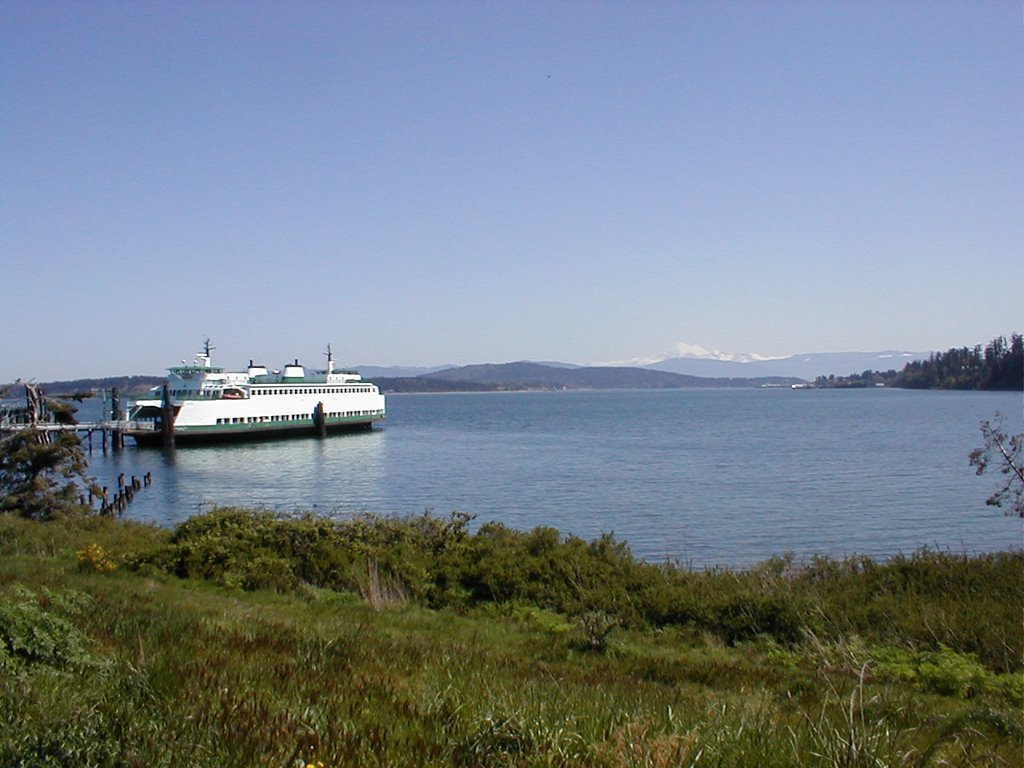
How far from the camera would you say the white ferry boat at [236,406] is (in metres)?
70.6

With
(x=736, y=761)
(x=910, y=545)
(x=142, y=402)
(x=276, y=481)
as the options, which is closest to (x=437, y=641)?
(x=736, y=761)

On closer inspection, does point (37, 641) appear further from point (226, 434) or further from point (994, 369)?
point (994, 369)

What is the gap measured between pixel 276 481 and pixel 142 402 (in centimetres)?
3028

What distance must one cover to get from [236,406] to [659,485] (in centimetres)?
4534

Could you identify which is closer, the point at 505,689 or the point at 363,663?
the point at 505,689

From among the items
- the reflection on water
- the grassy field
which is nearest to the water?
the reflection on water

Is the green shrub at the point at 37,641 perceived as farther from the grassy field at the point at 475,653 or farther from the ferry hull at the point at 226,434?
the ferry hull at the point at 226,434

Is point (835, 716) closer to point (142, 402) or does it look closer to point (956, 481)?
point (956, 481)

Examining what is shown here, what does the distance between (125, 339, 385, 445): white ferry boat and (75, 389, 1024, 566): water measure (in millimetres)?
2276

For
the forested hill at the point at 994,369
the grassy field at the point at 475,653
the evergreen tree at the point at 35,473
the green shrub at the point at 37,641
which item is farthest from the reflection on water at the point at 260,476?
the forested hill at the point at 994,369

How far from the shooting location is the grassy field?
452cm

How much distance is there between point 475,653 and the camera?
8.61 metres

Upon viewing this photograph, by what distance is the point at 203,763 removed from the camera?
4.02 metres

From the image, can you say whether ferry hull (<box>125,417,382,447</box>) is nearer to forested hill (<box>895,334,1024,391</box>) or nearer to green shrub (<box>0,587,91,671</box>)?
green shrub (<box>0,587,91,671</box>)
